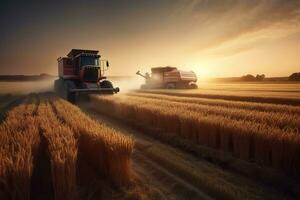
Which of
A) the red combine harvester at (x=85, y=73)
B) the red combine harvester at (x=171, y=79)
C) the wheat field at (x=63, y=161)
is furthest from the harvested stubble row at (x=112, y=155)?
the red combine harvester at (x=171, y=79)

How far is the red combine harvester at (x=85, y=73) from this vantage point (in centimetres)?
1702

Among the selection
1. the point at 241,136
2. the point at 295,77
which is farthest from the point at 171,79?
the point at 295,77

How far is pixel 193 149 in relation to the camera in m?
5.33

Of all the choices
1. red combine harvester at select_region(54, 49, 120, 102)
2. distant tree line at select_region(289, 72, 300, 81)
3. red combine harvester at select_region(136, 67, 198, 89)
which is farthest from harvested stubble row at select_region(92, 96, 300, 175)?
distant tree line at select_region(289, 72, 300, 81)

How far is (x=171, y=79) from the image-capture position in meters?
26.8

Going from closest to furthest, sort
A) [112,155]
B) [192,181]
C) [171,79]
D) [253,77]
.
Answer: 1. [112,155]
2. [192,181]
3. [171,79]
4. [253,77]

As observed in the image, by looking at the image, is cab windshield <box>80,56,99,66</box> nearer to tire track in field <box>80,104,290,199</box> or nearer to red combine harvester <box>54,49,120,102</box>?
red combine harvester <box>54,49,120,102</box>

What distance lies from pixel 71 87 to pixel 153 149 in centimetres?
1238

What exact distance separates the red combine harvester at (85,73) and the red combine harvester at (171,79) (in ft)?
34.1

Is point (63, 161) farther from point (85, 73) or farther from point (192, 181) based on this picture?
point (85, 73)

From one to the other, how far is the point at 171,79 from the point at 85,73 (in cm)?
1217

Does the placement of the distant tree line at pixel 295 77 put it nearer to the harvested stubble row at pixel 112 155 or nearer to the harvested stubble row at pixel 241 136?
the harvested stubble row at pixel 241 136

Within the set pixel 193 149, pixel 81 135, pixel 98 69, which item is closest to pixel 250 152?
pixel 193 149

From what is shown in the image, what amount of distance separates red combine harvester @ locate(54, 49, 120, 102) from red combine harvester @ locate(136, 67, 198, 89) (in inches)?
409
